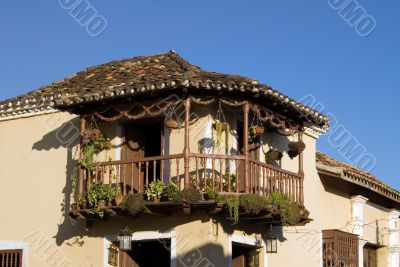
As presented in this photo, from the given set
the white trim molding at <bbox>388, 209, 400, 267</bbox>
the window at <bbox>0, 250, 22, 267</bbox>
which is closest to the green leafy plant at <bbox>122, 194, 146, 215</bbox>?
the window at <bbox>0, 250, 22, 267</bbox>

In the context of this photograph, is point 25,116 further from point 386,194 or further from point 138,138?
point 386,194

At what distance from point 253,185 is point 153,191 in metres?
1.82

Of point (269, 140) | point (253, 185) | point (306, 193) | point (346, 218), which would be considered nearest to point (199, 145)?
point (253, 185)

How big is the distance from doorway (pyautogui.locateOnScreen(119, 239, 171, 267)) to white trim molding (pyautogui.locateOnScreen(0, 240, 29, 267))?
2.37 metres

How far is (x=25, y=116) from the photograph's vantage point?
58.7 feet

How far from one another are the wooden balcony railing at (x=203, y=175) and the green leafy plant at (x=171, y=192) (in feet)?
0.70

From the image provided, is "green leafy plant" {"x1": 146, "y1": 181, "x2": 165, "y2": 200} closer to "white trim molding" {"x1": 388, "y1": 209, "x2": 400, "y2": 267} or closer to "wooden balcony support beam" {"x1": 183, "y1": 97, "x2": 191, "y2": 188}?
"wooden balcony support beam" {"x1": 183, "y1": 97, "x2": 191, "y2": 188}

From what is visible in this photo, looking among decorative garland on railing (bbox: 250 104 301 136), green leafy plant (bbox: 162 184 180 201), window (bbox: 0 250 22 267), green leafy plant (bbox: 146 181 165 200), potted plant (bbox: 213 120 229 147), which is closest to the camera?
green leafy plant (bbox: 162 184 180 201)

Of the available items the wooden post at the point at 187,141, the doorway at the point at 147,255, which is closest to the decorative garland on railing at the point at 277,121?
the wooden post at the point at 187,141

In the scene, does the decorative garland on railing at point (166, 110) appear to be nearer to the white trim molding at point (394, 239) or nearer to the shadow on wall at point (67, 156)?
the shadow on wall at point (67, 156)

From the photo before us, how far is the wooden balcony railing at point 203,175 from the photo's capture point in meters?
14.6

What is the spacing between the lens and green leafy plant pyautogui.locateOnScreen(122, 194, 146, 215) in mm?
14438

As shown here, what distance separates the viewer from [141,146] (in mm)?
16719

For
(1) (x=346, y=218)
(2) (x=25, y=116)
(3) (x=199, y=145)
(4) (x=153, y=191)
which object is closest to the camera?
(4) (x=153, y=191)
